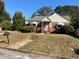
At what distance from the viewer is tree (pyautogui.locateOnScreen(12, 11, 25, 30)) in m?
38.2

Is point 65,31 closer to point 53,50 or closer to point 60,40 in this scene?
point 60,40

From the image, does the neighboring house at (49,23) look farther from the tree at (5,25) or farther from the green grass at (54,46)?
the green grass at (54,46)

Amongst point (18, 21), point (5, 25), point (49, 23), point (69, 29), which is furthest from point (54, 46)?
point (5, 25)

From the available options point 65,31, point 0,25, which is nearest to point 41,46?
point 65,31

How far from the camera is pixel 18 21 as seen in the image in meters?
38.6

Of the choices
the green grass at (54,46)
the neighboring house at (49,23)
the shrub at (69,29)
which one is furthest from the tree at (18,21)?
the green grass at (54,46)

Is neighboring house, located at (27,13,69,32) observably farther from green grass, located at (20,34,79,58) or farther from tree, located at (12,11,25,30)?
green grass, located at (20,34,79,58)

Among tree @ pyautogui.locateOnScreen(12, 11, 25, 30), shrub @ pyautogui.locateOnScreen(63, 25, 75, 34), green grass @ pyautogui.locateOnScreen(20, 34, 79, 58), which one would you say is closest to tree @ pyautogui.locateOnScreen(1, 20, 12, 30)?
tree @ pyautogui.locateOnScreen(12, 11, 25, 30)

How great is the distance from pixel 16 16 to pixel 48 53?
908 inches

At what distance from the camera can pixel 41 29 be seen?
123 feet

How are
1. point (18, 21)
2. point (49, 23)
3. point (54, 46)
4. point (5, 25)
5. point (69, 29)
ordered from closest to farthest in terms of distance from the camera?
point (54, 46) → point (69, 29) → point (49, 23) → point (18, 21) → point (5, 25)

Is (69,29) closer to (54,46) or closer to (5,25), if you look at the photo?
(54,46)

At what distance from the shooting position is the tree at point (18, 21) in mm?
38191

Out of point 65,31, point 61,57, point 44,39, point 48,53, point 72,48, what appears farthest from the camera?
point 65,31
